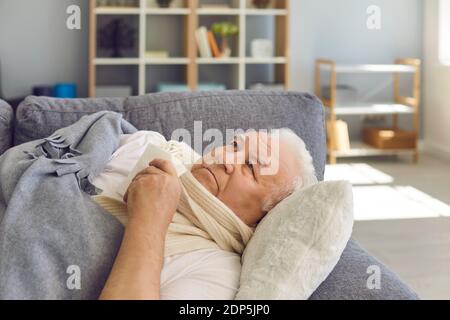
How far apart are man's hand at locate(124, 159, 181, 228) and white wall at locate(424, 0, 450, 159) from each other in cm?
410

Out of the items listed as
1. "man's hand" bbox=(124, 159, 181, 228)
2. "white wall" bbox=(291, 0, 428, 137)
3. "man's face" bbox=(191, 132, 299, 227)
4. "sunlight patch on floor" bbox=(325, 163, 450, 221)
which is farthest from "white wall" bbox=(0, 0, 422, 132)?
"man's hand" bbox=(124, 159, 181, 228)

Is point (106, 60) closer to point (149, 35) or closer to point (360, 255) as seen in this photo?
point (149, 35)

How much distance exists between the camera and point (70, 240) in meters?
1.16

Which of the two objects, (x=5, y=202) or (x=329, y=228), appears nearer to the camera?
(x=329, y=228)

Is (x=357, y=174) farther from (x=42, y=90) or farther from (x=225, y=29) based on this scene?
(x=42, y=90)

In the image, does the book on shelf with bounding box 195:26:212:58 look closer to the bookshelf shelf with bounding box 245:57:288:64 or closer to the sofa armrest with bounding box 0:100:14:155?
the bookshelf shelf with bounding box 245:57:288:64

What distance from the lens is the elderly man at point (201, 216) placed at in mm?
1097

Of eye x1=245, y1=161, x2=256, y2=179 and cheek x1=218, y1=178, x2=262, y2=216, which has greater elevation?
Answer: eye x1=245, y1=161, x2=256, y2=179

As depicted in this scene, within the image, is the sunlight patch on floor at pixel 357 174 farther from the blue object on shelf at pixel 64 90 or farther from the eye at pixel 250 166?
the eye at pixel 250 166

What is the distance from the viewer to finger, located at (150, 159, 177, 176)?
1.22 metres

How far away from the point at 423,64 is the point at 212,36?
175cm

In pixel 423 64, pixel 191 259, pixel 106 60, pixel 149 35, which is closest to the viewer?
pixel 191 259

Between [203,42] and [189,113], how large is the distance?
298 cm
